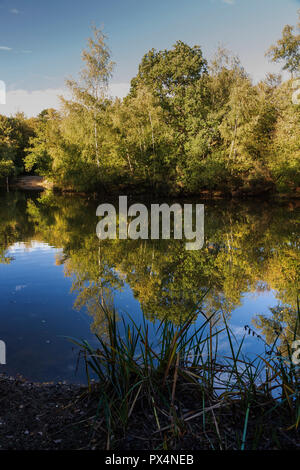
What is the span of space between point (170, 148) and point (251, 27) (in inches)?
482

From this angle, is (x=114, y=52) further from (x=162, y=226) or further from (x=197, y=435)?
(x=197, y=435)

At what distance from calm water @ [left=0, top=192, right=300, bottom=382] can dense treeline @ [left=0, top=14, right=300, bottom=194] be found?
45.5 ft

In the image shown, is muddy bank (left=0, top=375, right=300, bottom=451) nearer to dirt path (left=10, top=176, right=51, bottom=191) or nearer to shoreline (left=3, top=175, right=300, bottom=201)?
shoreline (left=3, top=175, right=300, bottom=201)

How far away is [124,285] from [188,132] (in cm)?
2316

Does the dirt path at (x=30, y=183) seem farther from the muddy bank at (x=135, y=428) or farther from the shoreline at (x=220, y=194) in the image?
the muddy bank at (x=135, y=428)

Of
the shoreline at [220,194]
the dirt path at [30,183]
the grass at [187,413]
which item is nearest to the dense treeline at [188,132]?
the shoreline at [220,194]

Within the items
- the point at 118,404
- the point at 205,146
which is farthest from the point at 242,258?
the point at 205,146

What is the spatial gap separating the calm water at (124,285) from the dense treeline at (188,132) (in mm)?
13856

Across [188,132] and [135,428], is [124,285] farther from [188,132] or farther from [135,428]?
[188,132]

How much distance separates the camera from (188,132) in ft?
92.1

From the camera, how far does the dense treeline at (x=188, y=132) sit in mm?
25156

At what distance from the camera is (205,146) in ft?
89.8

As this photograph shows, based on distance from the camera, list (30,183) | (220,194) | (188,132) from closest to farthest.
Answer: (188,132) < (220,194) < (30,183)

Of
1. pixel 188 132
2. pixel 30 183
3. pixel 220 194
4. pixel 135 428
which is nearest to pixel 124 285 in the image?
pixel 135 428
